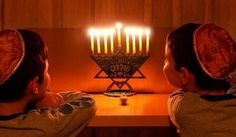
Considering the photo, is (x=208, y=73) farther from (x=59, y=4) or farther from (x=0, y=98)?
(x=59, y=4)

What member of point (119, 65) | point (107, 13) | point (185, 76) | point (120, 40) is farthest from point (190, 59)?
point (107, 13)

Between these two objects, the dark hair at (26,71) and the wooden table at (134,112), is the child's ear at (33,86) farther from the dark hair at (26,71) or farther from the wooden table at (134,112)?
the wooden table at (134,112)

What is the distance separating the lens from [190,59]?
1069mm

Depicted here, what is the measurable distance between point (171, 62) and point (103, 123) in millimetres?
279

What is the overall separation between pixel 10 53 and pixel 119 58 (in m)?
0.68

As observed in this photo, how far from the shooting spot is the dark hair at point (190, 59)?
1062mm

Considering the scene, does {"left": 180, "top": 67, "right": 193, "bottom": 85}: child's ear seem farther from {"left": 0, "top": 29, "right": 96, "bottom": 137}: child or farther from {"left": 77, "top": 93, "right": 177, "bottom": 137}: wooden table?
{"left": 0, "top": 29, "right": 96, "bottom": 137}: child

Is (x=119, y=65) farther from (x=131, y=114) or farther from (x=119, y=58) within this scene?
(x=131, y=114)

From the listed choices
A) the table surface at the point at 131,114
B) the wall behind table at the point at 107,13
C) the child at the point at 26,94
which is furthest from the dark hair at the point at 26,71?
the wall behind table at the point at 107,13

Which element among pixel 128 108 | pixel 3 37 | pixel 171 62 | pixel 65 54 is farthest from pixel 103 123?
pixel 65 54

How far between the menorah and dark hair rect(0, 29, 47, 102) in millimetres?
586

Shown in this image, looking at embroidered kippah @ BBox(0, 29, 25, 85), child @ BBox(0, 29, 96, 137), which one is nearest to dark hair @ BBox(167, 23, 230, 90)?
child @ BBox(0, 29, 96, 137)

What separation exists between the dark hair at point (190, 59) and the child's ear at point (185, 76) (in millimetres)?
11

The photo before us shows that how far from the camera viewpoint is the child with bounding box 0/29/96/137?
962 mm
